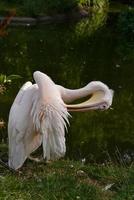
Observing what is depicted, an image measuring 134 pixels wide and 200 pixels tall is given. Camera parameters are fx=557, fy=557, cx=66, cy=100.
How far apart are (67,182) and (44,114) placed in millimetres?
708

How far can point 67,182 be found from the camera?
A: 5.21 m

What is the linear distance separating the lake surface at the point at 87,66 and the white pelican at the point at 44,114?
2199mm

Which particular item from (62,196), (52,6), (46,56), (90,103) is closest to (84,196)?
(62,196)

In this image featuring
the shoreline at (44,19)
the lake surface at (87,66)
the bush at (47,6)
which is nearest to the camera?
the lake surface at (87,66)

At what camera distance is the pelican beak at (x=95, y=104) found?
5.42m

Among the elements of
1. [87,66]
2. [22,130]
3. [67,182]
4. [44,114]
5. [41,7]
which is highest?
[44,114]

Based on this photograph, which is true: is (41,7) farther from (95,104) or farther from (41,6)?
(95,104)

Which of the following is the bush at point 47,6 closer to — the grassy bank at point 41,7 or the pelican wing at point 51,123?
the grassy bank at point 41,7

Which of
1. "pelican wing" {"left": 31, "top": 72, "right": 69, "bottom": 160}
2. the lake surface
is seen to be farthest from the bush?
"pelican wing" {"left": 31, "top": 72, "right": 69, "bottom": 160}

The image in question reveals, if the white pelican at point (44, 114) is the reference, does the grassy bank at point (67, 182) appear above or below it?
below

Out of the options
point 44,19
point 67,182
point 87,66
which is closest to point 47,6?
point 44,19

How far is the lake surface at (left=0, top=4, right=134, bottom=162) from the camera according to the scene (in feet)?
32.3

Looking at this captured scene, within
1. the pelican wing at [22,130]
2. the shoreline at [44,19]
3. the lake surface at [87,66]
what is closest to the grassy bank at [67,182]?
the pelican wing at [22,130]

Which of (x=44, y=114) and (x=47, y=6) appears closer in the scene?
(x=44, y=114)
